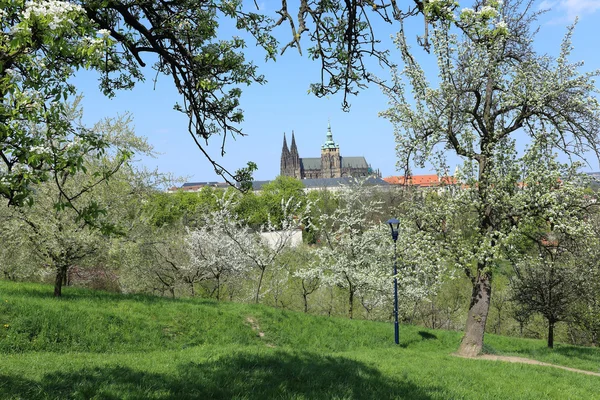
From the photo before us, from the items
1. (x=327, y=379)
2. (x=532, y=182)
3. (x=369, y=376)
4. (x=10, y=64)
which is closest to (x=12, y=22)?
(x=10, y=64)

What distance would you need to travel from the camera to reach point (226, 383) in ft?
22.1

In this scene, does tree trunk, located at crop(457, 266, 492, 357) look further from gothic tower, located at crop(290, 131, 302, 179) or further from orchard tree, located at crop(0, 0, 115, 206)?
gothic tower, located at crop(290, 131, 302, 179)

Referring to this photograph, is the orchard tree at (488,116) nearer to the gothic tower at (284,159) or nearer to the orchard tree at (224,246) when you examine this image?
the orchard tree at (224,246)

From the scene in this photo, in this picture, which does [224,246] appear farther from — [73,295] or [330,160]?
[330,160]

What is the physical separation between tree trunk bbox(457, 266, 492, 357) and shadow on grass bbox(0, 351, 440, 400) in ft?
22.6

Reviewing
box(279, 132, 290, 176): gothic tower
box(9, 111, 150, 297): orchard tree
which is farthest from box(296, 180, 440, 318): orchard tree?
box(279, 132, 290, 176): gothic tower

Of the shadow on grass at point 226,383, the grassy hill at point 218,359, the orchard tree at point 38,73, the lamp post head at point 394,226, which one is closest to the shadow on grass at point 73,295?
the grassy hill at point 218,359

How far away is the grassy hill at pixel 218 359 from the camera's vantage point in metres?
6.49

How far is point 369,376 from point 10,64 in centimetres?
706

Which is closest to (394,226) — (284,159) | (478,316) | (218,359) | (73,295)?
(478,316)

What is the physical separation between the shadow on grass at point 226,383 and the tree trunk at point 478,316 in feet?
22.6

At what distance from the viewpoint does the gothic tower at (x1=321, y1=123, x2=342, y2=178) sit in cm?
18338

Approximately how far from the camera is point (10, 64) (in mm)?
3945

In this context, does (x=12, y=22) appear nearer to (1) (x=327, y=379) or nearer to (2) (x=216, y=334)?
(1) (x=327, y=379)
